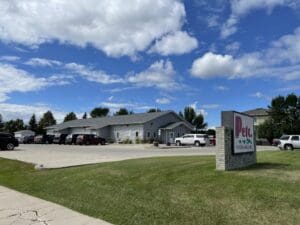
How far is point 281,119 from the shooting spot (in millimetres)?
70750

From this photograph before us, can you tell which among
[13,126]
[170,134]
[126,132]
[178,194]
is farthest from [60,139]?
[13,126]

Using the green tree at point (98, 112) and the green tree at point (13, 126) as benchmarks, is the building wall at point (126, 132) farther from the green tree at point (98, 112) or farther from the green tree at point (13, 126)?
the green tree at point (98, 112)

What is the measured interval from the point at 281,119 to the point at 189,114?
121 ft

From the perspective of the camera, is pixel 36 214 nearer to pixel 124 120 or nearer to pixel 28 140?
pixel 124 120

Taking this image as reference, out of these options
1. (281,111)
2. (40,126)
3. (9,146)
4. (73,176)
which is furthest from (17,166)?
(40,126)

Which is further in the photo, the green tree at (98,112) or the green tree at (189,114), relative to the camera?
the green tree at (98,112)

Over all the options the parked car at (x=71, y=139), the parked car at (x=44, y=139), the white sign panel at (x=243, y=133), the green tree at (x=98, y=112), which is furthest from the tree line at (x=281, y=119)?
the green tree at (x=98, y=112)

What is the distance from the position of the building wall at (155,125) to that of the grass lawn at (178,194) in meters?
49.8

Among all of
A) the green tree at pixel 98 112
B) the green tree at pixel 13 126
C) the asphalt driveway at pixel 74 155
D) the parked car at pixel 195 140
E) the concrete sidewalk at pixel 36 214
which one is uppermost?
the green tree at pixel 98 112

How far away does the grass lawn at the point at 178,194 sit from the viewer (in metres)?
8.01

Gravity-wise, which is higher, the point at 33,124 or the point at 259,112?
the point at 259,112

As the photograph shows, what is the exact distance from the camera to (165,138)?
65.9 m

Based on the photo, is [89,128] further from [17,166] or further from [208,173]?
[208,173]

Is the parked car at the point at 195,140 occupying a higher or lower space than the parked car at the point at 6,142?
higher
